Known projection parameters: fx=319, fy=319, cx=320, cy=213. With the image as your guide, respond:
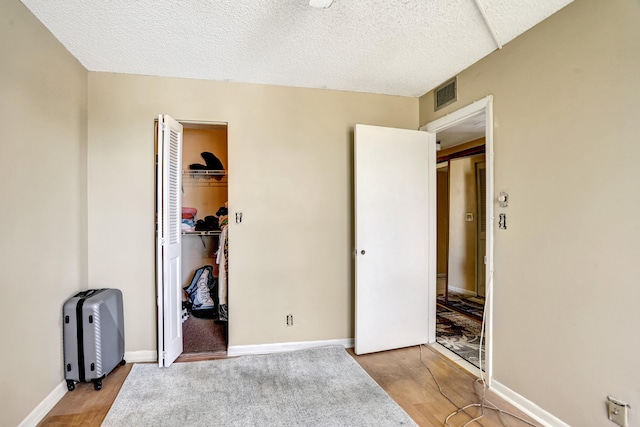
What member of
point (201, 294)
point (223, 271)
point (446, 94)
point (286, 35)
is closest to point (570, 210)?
point (446, 94)

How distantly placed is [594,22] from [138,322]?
3.86m

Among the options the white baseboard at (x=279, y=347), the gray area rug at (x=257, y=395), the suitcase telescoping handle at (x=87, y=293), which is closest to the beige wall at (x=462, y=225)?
the white baseboard at (x=279, y=347)

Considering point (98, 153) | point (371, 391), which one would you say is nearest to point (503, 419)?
point (371, 391)

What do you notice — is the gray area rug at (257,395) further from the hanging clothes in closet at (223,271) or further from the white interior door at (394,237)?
the hanging clothes in closet at (223,271)

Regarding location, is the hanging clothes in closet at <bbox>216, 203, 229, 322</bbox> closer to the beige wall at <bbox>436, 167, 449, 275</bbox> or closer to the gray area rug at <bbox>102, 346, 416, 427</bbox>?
the gray area rug at <bbox>102, 346, 416, 427</bbox>

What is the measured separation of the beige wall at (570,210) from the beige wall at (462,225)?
253cm

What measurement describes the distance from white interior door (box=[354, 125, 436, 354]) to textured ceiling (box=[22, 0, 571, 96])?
0.68 metres

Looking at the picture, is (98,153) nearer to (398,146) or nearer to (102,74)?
(102,74)

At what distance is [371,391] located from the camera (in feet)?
7.72

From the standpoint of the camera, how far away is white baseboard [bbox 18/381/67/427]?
192 cm

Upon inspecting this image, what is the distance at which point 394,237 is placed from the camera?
309cm

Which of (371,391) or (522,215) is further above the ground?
(522,215)

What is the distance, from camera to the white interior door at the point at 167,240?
2.60 m

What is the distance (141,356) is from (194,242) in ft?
5.54
